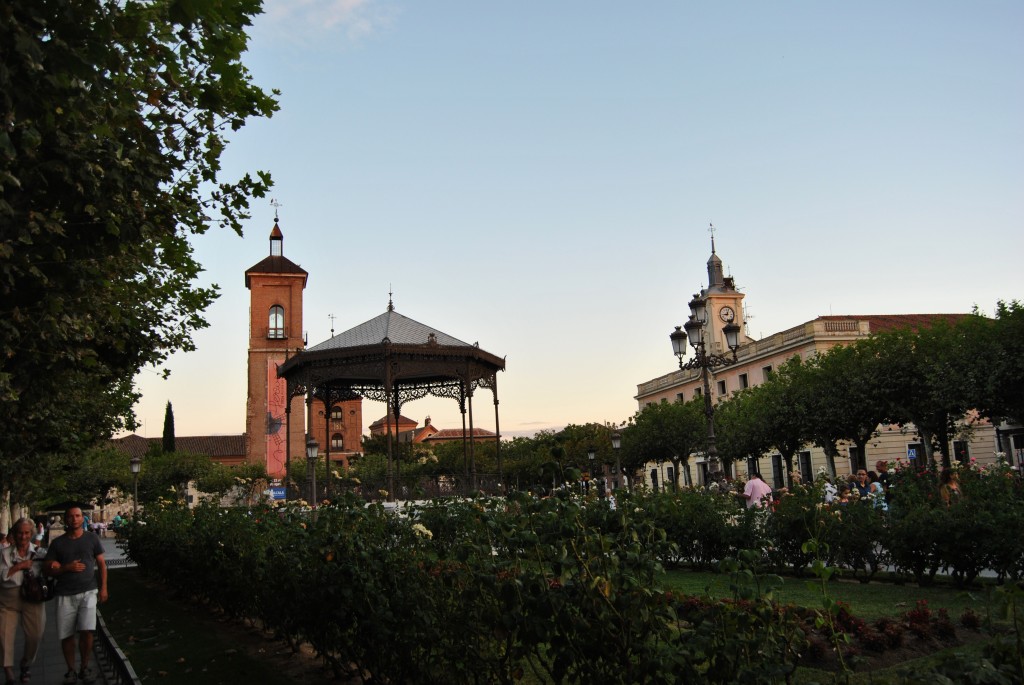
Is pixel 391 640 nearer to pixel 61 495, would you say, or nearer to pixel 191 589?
pixel 191 589

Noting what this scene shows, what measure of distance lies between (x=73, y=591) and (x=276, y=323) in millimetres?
50552

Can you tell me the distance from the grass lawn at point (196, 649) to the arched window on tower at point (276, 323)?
148 feet

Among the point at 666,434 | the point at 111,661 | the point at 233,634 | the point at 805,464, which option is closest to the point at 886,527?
the point at 233,634

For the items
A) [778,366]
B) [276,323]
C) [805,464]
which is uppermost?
[276,323]

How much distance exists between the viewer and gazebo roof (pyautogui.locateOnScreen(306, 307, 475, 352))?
1806 centimetres

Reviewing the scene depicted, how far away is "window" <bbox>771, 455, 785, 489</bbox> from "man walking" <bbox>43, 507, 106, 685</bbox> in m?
46.2

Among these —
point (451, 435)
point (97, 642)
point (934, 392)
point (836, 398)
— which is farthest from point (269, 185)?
point (451, 435)

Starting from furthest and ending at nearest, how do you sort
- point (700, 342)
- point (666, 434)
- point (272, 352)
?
point (272, 352), point (666, 434), point (700, 342)

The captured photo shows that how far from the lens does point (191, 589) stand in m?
11.6

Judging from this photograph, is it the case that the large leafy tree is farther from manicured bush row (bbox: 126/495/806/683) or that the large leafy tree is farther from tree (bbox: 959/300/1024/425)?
tree (bbox: 959/300/1024/425)

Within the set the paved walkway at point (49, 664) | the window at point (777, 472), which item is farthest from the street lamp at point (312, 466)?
the window at point (777, 472)

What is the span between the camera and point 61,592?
23.5 feet

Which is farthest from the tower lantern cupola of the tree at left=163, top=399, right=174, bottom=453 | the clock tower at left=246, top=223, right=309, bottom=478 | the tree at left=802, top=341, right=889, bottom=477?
the tree at left=802, top=341, right=889, bottom=477

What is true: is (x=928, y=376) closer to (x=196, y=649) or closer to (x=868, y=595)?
(x=868, y=595)
